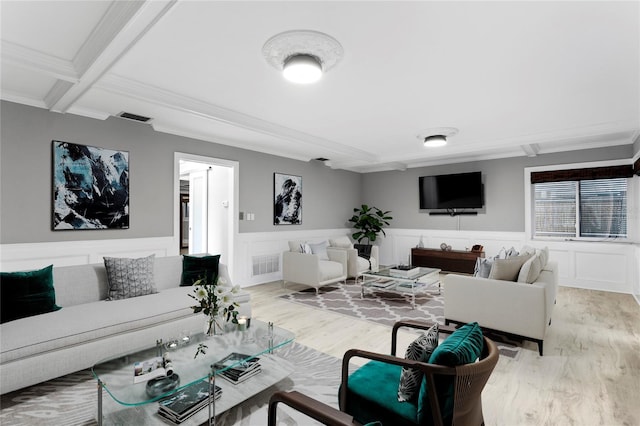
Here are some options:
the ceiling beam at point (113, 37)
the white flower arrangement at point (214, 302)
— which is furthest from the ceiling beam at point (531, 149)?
the ceiling beam at point (113, 37)

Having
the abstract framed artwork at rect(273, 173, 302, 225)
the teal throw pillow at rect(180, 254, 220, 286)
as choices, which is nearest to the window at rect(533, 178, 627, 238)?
the abstract framed artwork at rect(273, 173, 302, 225)

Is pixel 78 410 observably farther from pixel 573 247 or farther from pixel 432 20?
pixel 573 247

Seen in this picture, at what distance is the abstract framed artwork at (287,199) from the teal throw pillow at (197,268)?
2.42 meters

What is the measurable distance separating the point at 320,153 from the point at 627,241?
17.4ft

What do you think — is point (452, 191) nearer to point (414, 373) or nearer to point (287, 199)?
point (287, 199)

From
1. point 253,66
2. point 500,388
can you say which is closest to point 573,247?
point 500,388

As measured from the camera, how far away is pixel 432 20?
2.08 m

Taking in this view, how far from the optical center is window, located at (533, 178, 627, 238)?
532 centimetres

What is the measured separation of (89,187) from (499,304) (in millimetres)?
4680

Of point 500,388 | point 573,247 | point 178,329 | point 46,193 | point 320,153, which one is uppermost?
point 320,153

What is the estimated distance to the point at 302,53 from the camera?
2.46 metres

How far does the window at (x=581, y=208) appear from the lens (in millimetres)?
5324

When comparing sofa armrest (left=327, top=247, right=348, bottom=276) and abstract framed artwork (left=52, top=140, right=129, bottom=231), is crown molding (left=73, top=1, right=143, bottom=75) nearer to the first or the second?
abstract framed artwork (left=52, top=140, right=129, bottom=231)

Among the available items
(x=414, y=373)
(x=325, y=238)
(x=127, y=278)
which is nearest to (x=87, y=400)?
(x=127, y=278)
